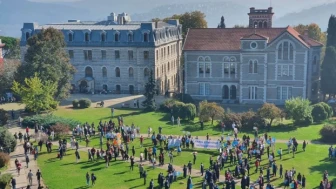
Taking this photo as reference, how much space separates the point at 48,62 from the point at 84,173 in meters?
24.5

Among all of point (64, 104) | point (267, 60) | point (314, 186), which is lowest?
point (314, 186)

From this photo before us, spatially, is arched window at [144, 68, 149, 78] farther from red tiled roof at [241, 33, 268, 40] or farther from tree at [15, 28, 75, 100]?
red tiled roof at [241, 33, 268, 40]

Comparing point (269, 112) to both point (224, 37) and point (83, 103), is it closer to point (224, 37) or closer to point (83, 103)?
point (224, 37)

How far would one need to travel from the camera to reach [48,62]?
6016 cm

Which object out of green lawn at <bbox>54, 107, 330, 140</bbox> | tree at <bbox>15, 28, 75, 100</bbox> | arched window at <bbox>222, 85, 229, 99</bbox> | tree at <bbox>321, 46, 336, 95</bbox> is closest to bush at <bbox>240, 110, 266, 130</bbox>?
green lawn at <bbox>54, 107, 330, 140</bbox>

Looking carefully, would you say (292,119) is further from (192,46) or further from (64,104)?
(64,104)

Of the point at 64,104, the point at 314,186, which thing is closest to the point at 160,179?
the point at 314,186

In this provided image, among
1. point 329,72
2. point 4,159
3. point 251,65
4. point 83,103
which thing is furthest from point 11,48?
point 329,72

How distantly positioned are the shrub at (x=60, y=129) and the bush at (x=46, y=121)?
1530 millimetres

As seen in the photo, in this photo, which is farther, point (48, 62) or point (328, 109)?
point (48, 62)

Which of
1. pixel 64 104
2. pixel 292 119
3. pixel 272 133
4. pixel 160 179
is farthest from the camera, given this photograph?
pixel 64 104

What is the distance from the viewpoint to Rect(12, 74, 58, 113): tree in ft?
181

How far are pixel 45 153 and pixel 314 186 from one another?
934 inches

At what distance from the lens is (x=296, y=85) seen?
69625 millimetres
